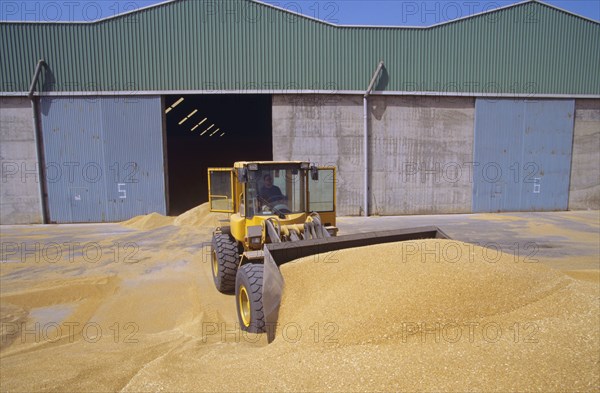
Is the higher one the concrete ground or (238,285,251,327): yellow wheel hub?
(238,285,251,327): yellow wheel hub

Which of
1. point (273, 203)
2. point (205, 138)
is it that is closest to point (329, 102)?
point (273, 203)

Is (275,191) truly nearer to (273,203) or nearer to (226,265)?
(273,203)

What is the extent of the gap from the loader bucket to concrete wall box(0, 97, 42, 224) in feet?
50.4

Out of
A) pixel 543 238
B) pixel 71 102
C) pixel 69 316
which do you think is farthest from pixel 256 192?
pixel 71 102

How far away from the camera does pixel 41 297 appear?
7168 mm

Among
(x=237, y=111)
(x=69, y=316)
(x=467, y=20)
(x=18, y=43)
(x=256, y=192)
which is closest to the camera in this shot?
(x=69, y=316)

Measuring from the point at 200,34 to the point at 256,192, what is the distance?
472 inches

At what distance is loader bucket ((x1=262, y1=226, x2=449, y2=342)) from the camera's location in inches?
176

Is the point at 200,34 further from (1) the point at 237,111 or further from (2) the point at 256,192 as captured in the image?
(2) the point at 256,192

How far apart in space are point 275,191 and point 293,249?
206cm

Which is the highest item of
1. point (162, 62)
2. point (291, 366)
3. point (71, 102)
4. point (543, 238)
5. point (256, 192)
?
point (162, 62)

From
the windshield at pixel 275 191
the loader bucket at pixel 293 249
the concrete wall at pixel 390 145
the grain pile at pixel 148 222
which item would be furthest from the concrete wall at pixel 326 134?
the loader bucket at pixel 293 249

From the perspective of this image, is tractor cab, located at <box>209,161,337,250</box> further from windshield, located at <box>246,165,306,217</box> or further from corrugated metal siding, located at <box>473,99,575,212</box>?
corrugated metal siding, located at <box>473,99,575,212</box>

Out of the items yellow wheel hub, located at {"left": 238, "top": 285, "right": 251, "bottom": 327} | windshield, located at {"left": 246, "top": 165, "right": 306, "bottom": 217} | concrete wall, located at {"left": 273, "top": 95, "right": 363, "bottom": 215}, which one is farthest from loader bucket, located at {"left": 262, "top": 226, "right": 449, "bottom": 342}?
concrete wall, located at {"left": 273, "top": 95, "right": 363, "bottom": 215}
